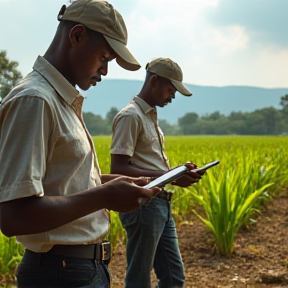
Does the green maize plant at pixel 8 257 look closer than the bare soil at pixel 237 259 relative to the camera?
Yes

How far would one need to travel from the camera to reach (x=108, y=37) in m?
1.46

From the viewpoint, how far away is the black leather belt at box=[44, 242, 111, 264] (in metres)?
1.41

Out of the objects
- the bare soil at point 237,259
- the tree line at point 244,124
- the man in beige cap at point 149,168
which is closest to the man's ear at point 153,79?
the man in beige cap at point 149,168

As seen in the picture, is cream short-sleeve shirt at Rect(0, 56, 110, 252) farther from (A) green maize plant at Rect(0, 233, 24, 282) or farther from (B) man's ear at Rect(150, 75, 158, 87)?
(A) green maize plant at Rect(0, 233, 24, 282)

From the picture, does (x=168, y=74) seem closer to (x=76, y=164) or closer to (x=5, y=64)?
(x=76, y=164)

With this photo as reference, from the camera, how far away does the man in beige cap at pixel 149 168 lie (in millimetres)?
2504

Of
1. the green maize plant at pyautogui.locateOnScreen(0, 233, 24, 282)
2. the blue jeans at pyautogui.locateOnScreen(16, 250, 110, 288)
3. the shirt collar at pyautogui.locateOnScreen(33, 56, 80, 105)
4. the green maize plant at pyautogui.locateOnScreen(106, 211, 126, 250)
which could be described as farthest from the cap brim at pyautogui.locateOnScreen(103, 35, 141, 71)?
the green maize plant at pyautogui.locateOnScreen(106, 211, 126, 250)

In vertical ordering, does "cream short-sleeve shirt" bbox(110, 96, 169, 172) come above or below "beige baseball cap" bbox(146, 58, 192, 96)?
below

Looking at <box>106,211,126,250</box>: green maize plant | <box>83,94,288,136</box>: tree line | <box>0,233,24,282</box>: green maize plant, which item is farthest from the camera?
<box>83,94,288,136</box>: tree line

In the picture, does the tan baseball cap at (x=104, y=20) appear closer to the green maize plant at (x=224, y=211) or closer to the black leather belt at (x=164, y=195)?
the black leather belt at (x=164, y=195)

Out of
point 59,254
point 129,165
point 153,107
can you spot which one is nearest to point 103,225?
point 59,254

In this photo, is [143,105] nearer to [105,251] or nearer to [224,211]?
[105,251]

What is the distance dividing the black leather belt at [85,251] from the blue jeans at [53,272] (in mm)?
12

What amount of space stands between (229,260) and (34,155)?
3.51 m
